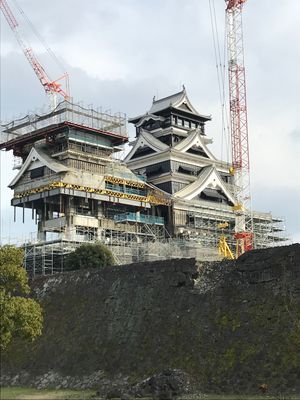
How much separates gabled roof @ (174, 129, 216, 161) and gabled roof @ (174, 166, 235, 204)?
434cm

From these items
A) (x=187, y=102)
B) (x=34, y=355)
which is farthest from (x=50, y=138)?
(x=34, y=355)

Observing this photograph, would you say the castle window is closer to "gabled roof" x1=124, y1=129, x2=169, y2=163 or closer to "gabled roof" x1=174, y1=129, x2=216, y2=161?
"gabled roof" x1=124, y1=129, x2=169, y2=163

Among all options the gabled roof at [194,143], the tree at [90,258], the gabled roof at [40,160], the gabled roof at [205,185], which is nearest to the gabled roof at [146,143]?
the gabled roof at [194,143]

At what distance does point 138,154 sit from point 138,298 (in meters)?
62.1

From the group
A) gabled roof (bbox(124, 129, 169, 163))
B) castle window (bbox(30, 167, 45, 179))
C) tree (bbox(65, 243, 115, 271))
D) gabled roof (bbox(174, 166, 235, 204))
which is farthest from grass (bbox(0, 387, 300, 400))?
gabled roof (bbox(124, 129, 169, 163))

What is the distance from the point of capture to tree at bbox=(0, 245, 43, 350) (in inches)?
1280

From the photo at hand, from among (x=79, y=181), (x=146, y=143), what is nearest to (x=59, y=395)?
(x=79, y=181)

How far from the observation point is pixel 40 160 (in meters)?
80.7

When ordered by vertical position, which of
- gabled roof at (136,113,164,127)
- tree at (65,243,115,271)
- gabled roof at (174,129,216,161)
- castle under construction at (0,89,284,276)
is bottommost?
tree at (65,243,115,271)

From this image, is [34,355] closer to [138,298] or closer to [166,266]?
[138,298]

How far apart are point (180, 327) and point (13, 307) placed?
29.8 ft

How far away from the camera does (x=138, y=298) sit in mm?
38656

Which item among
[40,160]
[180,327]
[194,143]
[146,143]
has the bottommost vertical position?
[180,327]

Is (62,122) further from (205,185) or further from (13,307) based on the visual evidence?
(13,307)
